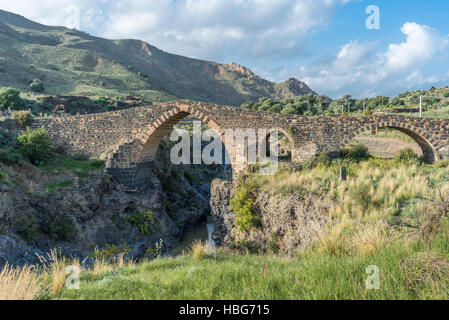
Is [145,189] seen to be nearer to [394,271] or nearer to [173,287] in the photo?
[173,287]

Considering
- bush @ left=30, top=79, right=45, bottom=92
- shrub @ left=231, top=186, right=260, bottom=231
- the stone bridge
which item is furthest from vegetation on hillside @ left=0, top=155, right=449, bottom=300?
bush @ left=30, top=79, right=45, bottom=92

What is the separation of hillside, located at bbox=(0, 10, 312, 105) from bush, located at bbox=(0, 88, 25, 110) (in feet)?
36.9

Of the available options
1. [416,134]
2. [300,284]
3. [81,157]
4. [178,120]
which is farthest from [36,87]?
[300,284]

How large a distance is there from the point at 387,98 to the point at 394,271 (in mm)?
45340

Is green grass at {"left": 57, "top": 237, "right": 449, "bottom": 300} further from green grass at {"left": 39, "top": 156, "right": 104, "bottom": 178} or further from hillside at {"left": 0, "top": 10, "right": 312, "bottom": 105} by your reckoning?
hillside at {"left": 0, "top": 10, "right": 312, "bottom": 105}

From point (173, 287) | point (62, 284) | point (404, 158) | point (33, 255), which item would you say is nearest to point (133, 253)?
point (33, 255)

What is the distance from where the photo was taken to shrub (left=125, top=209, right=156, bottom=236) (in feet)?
55.3

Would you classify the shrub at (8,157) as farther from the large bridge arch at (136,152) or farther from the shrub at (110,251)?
the shrub at (110,251)

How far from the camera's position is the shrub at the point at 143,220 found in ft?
55.3

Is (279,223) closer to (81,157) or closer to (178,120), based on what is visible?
(178,120)

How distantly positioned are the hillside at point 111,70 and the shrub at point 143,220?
81.7 ft

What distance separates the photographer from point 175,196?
69.3 ft

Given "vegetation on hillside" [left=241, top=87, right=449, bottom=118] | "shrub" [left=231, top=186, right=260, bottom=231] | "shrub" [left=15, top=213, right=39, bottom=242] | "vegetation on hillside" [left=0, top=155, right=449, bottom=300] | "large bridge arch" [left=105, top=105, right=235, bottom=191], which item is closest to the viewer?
"vegetation on hillside" [left=0, top=155, right=449, bottom=300]

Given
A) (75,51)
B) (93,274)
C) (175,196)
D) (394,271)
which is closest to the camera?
(394,271)
